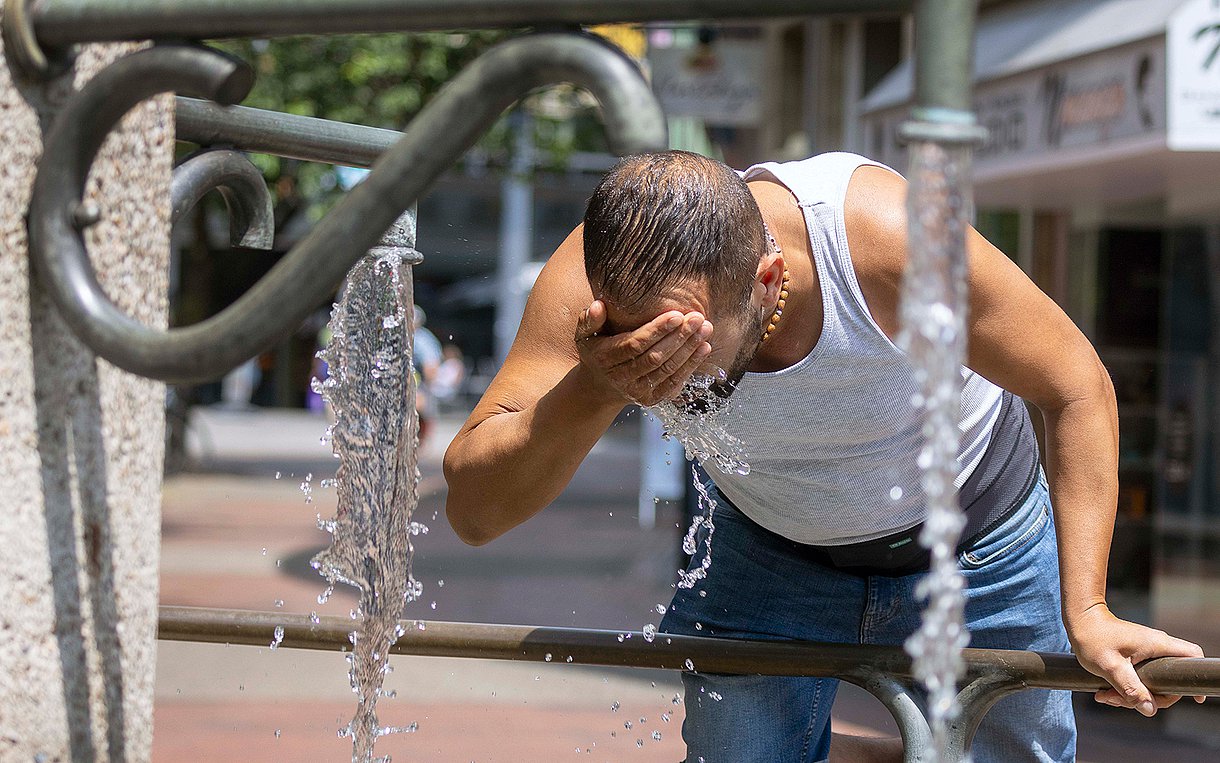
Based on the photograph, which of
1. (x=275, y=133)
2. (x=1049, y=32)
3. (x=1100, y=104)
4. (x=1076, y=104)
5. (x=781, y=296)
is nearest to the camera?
(x=275, y=133)

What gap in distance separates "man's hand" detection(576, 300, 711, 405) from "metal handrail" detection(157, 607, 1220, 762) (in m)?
0.36

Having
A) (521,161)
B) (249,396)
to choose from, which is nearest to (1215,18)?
(521,161)

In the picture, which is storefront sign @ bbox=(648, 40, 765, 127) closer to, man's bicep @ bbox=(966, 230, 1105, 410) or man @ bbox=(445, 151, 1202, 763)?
man @ bbox=(445, 151, 1202, 763)

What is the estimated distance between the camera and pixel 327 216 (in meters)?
0.95

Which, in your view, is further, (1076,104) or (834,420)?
(1076,104)

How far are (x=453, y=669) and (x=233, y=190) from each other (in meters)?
4.94

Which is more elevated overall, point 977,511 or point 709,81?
point 709,81

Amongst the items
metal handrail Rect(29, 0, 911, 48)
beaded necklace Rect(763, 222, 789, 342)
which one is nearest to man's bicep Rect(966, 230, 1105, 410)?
beaded necklace Rect(763, 222, 789, 342)

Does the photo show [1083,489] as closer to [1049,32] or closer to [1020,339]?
[1020,339]

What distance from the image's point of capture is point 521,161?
14.6m

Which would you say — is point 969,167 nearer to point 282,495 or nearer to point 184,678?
point 184,678

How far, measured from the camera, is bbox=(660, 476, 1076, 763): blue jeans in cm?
216

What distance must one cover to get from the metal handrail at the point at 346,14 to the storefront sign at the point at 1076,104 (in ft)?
14.9

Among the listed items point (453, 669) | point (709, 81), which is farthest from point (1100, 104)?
point (709, 81)
